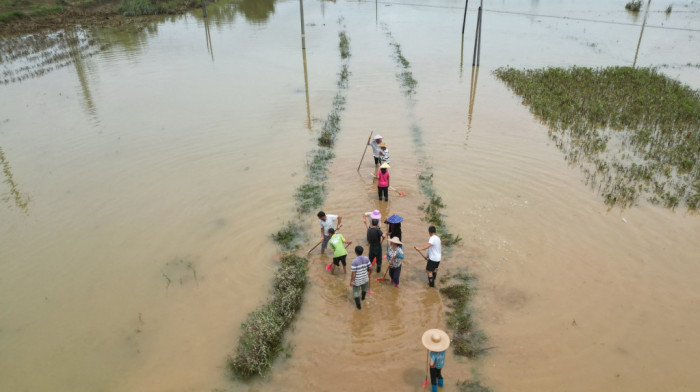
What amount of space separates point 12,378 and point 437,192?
10.1m

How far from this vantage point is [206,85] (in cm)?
2195

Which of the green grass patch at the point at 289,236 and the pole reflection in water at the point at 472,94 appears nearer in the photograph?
the green grass patch at the point at 289,236

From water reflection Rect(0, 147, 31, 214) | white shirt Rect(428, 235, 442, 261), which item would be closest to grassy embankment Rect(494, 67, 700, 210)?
white shirt Rect(428, 235, 442, 261)

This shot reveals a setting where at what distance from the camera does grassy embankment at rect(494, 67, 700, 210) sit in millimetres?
11852

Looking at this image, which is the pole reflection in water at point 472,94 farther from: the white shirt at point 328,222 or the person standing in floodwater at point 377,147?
the white shirt at point 328,222

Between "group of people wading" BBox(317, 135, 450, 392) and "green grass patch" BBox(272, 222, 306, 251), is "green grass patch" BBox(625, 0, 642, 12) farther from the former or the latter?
"green grass patch" BBox(272, 222, 306, 251)

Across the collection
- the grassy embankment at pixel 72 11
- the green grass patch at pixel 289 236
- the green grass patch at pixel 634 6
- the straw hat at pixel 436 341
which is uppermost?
the grassy embankment at pixel 72 11

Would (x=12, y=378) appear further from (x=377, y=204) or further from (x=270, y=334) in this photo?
(x=377, y=204)

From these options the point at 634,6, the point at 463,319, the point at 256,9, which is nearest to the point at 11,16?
the point at 256,9

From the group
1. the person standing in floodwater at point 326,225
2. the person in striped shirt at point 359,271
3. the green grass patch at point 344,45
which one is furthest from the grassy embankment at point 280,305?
the green grass patch at point 344,45

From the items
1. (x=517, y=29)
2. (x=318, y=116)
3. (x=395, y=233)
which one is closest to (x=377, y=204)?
(x=395, y=233)

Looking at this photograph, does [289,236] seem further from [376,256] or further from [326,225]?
[376,256]

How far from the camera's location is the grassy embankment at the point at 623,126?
1185cm

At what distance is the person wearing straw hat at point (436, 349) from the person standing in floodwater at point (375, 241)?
274cm
